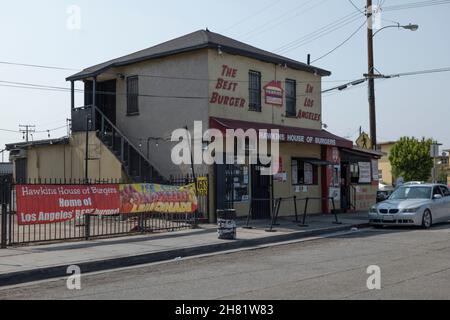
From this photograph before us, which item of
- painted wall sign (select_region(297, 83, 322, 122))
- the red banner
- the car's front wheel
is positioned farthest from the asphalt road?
painted wall sign (select_region(297, 83, 322, 122))

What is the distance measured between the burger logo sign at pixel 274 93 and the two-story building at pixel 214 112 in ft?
0.13

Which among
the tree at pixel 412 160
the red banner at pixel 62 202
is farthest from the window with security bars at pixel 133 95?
the tree at pixel 412 160

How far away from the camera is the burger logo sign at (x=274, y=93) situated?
72.7ft

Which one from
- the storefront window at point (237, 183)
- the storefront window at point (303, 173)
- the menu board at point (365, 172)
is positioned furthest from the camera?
the menu board at point (365, 172)

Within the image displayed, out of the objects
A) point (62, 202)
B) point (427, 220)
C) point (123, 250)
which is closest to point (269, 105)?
point (427, 220)

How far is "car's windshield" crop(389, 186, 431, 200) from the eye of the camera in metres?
19.3

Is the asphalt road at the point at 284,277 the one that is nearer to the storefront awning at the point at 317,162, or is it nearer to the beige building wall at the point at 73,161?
the storefront awning at the point at 317,162

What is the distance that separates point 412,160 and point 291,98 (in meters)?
36.2

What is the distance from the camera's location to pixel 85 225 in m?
14.7

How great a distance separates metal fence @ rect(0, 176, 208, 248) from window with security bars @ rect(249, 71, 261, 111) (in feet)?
13.9

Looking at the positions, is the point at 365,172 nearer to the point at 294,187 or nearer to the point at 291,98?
the point at 294,187

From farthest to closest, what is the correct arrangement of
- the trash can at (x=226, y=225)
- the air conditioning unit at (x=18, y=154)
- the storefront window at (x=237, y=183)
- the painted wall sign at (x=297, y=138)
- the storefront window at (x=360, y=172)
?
1. the storefront window at (x=360, y=172)
2. the air conditioning unit at (x=18, y=154)
3. the storefront window at (x=237, y=183)
4. the painted wall sign at (x=297, y=138)
5. the trash can at (x=226, y=225)

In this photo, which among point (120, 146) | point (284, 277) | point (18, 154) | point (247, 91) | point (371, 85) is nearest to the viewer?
point (284, 277)
